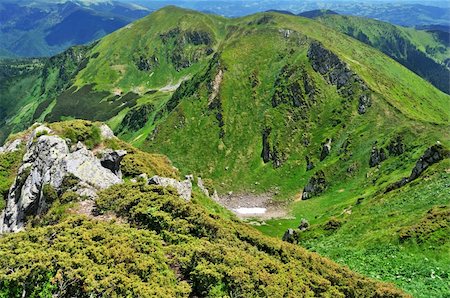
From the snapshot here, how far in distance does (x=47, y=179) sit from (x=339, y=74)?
141m

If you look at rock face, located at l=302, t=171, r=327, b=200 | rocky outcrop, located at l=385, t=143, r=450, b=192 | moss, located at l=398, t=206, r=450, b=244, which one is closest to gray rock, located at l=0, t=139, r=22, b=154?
moss, located at l=398, t=206, r=450, b=244

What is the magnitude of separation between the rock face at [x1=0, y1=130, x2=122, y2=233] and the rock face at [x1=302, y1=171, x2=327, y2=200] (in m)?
88.7

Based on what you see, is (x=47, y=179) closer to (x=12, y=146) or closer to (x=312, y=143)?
(x=12, y=146)

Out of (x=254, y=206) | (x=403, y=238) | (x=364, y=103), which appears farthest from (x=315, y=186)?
(x=403, y=238)

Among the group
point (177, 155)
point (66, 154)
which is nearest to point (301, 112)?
point (177, 155)

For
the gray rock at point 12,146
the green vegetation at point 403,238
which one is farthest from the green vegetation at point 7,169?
the green vegetation at point 403,238

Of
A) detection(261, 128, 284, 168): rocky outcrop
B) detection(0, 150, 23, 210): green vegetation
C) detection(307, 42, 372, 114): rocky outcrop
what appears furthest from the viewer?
detection(261, 128, 284, 168): rocky outcrop

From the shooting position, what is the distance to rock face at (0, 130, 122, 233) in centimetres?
4372

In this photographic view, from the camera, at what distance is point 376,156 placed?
4680 inches

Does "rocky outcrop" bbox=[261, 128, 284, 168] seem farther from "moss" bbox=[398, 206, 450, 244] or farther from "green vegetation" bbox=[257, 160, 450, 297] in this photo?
"moss" bbox=[398, 206, 450, 244]

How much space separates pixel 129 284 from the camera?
2356cm

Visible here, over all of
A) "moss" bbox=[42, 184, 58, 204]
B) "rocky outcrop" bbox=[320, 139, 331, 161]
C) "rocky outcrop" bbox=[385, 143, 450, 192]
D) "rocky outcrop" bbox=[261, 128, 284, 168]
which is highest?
"moss" bbox=[42, 184, 58, 204]

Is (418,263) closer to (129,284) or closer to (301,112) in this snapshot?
(129,284)

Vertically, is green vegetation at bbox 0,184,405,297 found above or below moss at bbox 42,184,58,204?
above
